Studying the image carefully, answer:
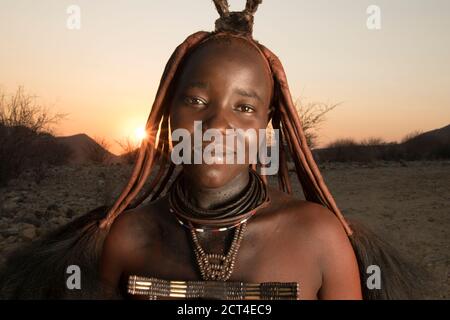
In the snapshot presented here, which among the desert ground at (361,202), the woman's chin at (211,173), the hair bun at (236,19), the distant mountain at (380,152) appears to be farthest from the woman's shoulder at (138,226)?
the distant mountain at (380,152)

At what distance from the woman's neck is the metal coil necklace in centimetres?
3

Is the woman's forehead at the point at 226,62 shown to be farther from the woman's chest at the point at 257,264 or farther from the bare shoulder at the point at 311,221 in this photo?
the woman's chest at the point at 257,264

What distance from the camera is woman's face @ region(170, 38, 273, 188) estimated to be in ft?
7.70

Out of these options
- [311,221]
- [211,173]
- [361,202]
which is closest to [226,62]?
[211,173]

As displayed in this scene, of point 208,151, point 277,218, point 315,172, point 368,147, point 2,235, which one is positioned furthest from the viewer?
point 368,147

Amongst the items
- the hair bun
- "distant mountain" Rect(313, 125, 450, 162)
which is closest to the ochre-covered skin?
the hair bun

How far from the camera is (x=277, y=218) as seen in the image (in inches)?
97.9

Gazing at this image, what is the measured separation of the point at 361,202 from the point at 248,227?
344 inches

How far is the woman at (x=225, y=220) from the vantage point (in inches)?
93.5

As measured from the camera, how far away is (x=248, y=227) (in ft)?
8.05

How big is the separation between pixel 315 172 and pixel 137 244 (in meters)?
0.91
